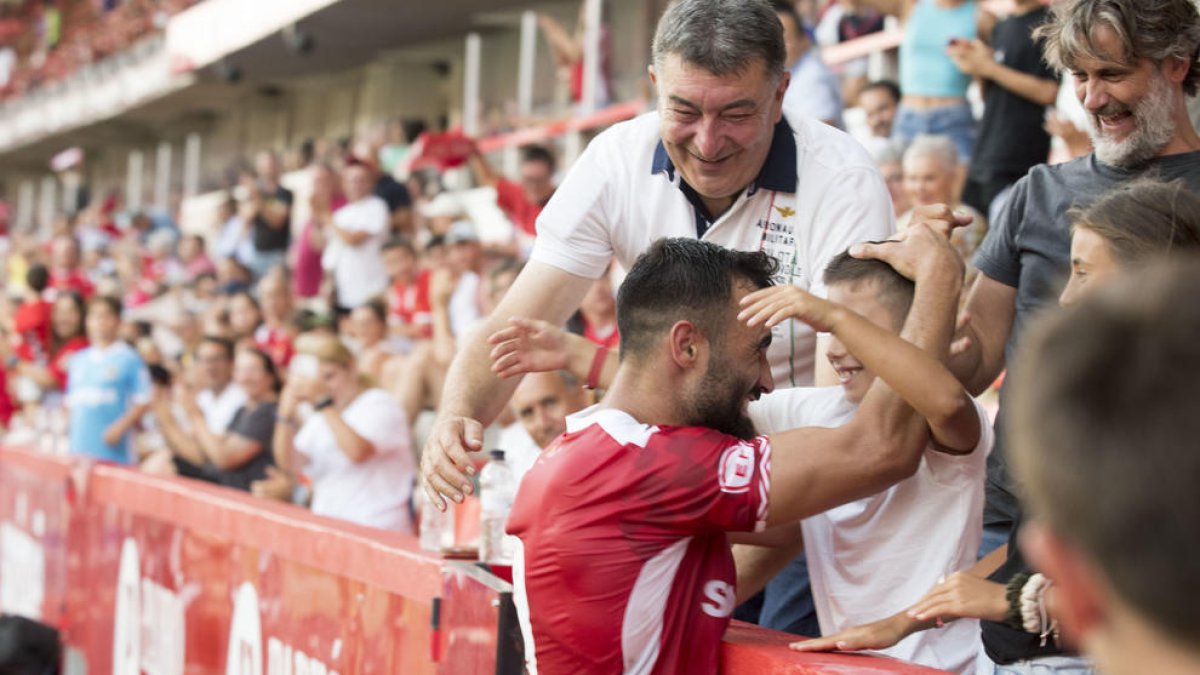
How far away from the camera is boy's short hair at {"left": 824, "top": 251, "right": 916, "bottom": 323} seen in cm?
309

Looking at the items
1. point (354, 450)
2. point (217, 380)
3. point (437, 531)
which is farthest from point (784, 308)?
point (217, 380)

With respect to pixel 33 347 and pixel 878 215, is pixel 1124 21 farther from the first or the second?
pixel 33 347

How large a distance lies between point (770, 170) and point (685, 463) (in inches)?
35.8

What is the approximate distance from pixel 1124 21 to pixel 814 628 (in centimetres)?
151

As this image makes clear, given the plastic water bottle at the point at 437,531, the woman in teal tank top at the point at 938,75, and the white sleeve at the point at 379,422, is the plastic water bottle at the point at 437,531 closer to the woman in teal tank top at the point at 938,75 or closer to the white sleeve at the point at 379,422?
the white sleeve at the point at 379,422

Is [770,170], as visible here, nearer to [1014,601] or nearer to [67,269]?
[1014,601]

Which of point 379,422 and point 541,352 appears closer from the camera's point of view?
point 541,352

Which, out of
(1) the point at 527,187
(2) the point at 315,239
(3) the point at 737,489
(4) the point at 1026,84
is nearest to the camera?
(3) the point at 737,489

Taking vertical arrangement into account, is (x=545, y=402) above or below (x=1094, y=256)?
below

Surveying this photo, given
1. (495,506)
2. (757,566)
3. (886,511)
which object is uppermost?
(886,511)

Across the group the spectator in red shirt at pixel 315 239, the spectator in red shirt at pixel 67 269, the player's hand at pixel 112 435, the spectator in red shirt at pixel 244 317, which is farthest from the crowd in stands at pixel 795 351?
the spectator in red shirt at pixel 67 269

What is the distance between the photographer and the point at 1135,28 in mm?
2967

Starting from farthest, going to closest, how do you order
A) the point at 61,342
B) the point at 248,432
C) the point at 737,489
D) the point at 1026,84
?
the point at 61,342, the point at 248,432, the point at 1026,84, the point at 737,489

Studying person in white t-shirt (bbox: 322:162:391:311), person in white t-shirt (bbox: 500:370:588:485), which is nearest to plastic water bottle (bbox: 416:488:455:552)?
person in white t-shirt (bbox: 500:370:588:485)
